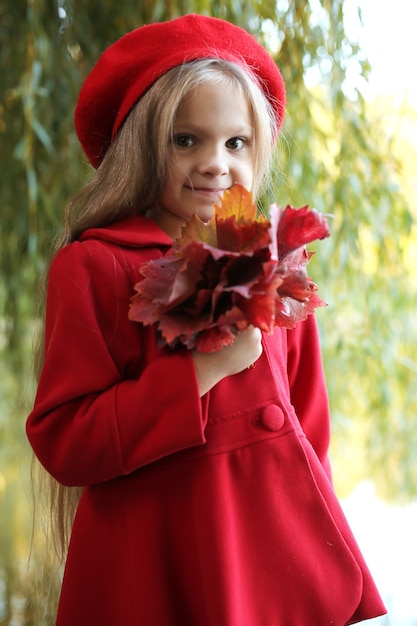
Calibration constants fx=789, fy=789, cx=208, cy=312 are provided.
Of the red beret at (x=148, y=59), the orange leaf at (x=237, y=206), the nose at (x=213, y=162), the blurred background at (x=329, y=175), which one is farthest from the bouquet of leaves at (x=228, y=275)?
the blurred background at (x=329, y=175)

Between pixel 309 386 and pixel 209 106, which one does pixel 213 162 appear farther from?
pixel 309 386

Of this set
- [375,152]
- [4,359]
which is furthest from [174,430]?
[4,359]

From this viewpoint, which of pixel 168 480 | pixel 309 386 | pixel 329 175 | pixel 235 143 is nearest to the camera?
pixel 168 480

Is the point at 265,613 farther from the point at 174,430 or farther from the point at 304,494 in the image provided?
the point at 174,430

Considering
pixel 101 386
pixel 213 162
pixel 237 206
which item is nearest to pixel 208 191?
pixel 213 162

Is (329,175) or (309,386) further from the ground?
(329,175)

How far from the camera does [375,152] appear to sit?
165 centimetres

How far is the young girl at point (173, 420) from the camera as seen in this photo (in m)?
0.94

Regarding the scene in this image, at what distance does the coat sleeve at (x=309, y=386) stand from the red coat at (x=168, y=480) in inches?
5.4

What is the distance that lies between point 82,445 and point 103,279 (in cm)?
21

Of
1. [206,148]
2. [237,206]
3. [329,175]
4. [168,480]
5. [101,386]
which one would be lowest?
[168,480]

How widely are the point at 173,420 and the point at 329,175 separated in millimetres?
927

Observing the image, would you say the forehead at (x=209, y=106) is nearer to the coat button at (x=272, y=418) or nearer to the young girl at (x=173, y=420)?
the young girl at (x=173, y=420)

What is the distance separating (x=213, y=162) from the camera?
1033 mm
